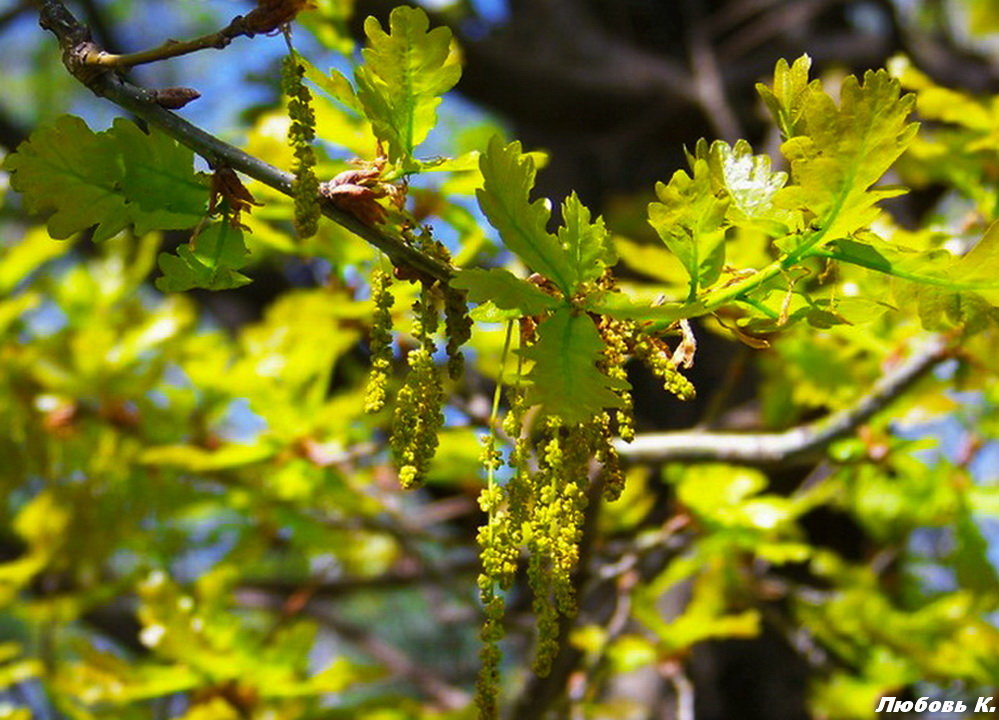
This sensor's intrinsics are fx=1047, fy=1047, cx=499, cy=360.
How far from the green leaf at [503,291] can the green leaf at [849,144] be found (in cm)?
16

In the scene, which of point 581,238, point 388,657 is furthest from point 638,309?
point 388,657

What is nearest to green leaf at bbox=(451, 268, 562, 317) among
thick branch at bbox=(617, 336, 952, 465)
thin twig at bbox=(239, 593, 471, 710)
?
thick branch at bbox=(617, 336, 952, 465)

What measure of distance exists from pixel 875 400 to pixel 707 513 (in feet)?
0.78

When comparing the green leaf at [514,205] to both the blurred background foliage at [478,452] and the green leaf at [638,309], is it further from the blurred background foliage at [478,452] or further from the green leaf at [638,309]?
the blurred background foliage at [478,452]

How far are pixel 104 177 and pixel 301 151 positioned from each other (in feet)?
0.48

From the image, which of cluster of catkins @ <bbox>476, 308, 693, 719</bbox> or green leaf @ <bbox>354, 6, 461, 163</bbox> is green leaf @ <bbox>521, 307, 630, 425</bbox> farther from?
green leaf @ <bbox>354, 6, 461, 163</bbox>

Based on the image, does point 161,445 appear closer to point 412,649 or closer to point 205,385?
point 205,385

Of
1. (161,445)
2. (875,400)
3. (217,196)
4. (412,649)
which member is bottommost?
(217,196)

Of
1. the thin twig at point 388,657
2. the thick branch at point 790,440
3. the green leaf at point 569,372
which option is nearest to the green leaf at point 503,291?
the green leaf at point 569,372

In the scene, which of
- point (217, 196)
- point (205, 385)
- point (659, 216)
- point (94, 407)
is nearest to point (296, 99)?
point (217, 196)

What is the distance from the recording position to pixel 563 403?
61 centimetres

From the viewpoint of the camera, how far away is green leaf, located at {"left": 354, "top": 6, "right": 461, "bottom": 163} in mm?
637

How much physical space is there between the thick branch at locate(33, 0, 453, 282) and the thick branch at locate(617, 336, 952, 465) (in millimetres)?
590

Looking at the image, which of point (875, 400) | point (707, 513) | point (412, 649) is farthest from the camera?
point (412, 649)
